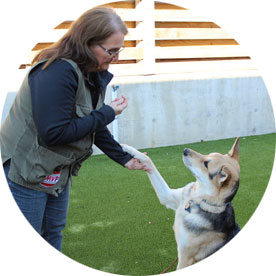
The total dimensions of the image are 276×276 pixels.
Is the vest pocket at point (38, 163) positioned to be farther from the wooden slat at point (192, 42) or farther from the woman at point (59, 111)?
the wooden slat at point (192, 42)

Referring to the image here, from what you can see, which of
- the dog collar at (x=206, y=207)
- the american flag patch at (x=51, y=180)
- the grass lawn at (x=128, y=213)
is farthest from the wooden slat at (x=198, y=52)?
the american flag patch at (x=51, y=180)

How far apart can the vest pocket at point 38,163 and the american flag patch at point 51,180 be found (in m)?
0.06

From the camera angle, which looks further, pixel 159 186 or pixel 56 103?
pixel 159 186

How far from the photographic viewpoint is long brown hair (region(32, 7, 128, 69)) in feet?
5.92

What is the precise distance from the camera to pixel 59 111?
1.75 meters

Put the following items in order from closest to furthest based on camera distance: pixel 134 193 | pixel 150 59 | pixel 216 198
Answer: pixel 216 198, pixel 134 193, pixel 150 59

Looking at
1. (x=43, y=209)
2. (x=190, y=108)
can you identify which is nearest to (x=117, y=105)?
(x=43, y=209)

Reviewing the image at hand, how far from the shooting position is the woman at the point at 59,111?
5.73ft

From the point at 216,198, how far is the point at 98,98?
4.01 feet

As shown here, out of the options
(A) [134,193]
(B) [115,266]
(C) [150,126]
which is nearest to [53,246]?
(B) [115,266]

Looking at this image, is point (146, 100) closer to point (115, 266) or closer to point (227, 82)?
point (227, 82)

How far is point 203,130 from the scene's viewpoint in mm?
6480

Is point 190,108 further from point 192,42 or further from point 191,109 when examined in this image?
point 192,42

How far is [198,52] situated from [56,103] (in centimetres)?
508
